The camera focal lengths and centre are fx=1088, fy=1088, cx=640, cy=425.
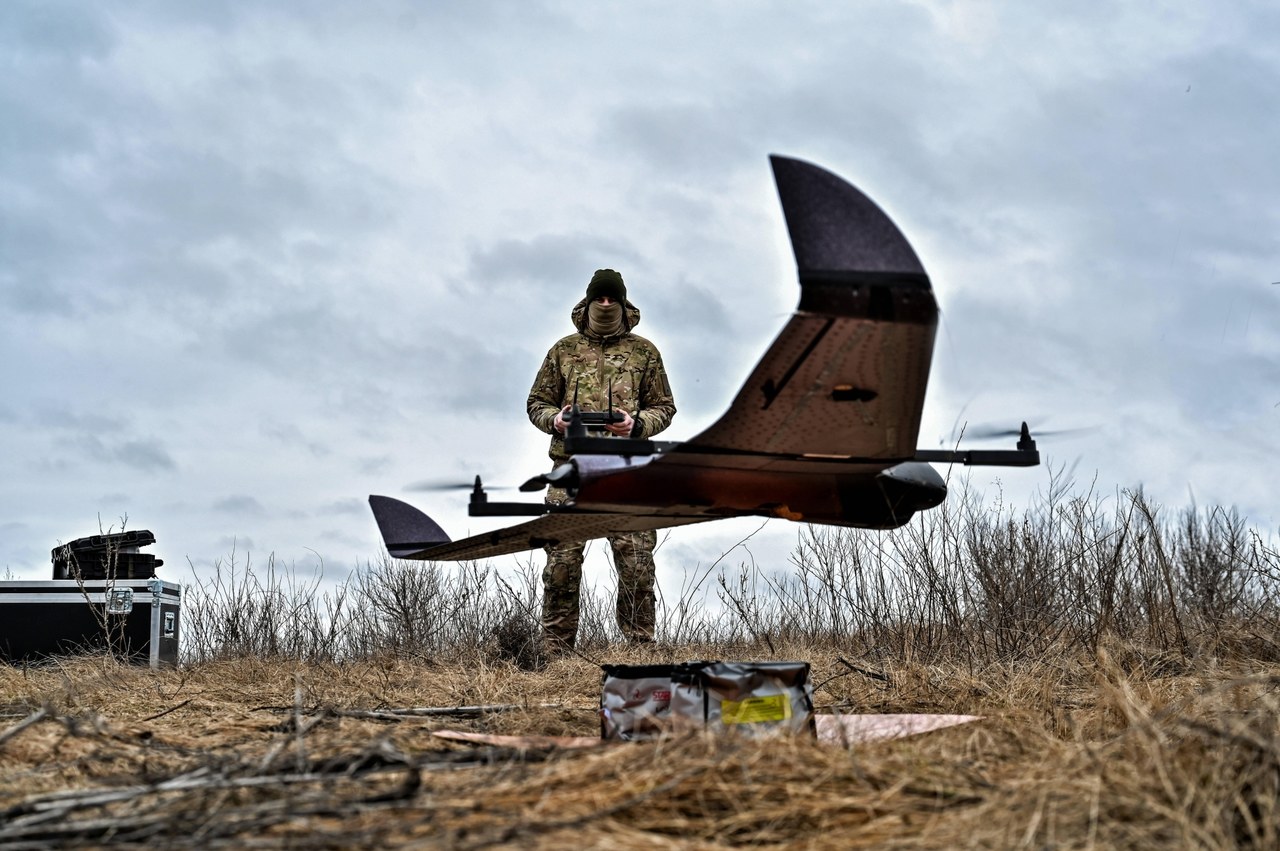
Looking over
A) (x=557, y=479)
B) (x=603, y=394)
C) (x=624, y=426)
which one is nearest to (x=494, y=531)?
(x=557, y=479)

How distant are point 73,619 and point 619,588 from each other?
426 centimetres

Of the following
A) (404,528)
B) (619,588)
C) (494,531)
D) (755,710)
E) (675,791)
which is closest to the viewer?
(675,791)

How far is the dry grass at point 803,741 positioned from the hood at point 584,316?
176cm

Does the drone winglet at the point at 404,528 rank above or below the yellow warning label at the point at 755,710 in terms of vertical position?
above

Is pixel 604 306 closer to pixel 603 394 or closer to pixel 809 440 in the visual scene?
pixel 603 394

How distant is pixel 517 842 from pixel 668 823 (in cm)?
29

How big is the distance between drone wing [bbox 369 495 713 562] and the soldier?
1.82 metres

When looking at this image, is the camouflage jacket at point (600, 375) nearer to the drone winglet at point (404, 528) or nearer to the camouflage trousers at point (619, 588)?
the camouflage trousers at point (619, 588)

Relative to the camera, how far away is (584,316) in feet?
20.4

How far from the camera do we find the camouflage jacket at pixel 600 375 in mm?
6059

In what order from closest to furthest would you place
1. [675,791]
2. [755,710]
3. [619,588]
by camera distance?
1. [675,791]
2. [755,710]
3. [619,588]

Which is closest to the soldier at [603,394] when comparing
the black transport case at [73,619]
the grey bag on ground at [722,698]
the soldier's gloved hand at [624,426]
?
the soldier's gloved hand at [624,426]

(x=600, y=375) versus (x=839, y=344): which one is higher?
(x=600, y=375)

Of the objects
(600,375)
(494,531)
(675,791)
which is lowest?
(675,791)
